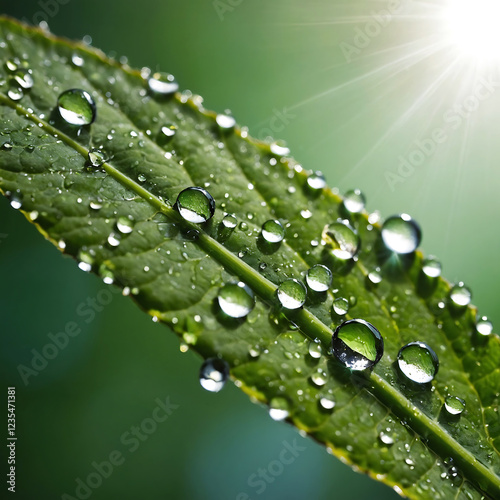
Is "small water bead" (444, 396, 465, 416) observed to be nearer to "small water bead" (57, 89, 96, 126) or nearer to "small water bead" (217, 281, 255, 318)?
"small water bead" (217, 281, 255, 318)

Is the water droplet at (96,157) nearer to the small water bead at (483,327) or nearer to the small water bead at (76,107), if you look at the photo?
the small water bead at (76,107)

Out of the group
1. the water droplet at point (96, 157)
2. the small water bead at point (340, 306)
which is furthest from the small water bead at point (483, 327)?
the water droplet at point (96, 157)

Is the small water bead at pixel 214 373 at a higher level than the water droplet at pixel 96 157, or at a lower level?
lower

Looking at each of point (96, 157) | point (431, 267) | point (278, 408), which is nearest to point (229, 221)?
point (96, 157)

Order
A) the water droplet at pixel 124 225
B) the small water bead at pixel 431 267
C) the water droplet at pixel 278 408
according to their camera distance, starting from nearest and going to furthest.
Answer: the water droplet at pixel 278 408, the water droplet at pixel 124 225, the small water bead at pixel 431 267

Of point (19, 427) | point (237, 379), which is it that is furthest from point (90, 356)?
point (237, 379)

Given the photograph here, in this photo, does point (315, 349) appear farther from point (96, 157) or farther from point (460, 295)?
point (96, 157)

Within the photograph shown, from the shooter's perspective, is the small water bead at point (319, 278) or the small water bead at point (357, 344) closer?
the small water bead at point (357, 344)
